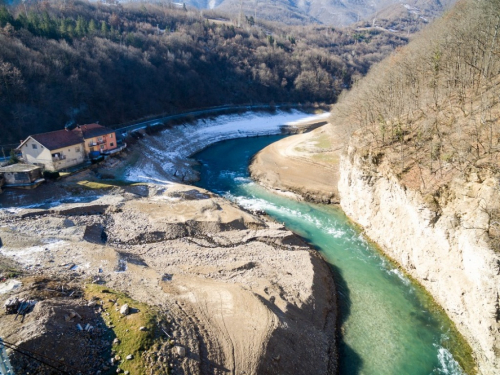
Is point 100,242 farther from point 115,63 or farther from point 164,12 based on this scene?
point 164,12

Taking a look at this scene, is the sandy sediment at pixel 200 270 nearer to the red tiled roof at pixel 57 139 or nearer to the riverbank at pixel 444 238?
the riverbank at pixel 444 238

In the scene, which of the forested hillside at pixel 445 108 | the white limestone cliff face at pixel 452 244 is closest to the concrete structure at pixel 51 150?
the white limestone cliff face at pixel 452 244

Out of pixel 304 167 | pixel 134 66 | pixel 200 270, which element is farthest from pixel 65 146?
pixel 134 66

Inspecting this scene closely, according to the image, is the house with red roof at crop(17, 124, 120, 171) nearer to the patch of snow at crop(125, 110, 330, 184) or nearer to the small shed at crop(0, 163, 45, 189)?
the small shed at crop(0, 163, 45, 189)

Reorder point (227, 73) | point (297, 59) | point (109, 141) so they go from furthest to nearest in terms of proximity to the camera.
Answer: point (297, 59) → point (227, 73) → point (109, 141)

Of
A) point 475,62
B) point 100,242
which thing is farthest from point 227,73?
point 100,242

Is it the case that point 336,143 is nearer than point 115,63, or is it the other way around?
point 336,143

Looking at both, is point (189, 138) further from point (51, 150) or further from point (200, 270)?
point (200, 270)
